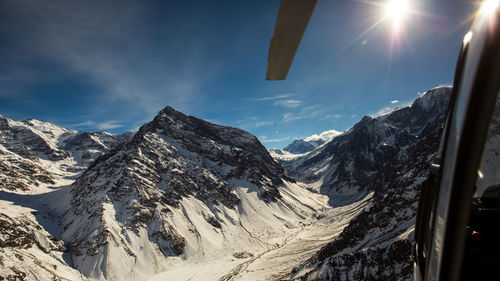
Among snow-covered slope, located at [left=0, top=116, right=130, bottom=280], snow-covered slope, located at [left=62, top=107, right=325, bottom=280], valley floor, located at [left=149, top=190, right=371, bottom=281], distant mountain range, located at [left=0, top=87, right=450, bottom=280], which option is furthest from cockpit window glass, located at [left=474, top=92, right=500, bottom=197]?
snow-covered slope, located at [left=62, top=107, right=325, bottom=280]

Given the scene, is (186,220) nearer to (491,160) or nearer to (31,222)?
(31,222)

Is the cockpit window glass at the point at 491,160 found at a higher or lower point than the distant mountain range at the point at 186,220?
higher

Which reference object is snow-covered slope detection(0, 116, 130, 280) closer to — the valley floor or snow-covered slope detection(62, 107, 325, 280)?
snow-covered slope detection(62, 107, 325, 280)

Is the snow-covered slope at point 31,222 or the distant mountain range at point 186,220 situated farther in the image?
the snow-covered slope at point 31,222

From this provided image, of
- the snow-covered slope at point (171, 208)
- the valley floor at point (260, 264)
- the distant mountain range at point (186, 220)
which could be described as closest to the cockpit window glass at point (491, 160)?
the distant mountain range at point (186, 220)

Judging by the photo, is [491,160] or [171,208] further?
[171,208]

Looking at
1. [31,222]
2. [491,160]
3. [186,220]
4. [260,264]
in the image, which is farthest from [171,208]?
[491,160]

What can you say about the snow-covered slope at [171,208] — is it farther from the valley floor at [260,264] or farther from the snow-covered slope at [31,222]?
the snow-covered slope at [31,222]
